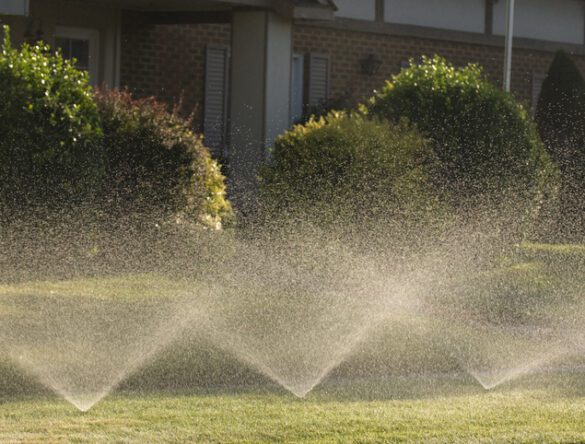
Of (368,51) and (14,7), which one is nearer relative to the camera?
(14,7)

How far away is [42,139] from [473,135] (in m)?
4.75

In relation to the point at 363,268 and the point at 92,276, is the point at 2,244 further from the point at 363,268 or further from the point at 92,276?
the point at 363,268

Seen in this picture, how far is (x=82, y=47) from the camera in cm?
1889

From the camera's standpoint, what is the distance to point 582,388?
8.27 metres

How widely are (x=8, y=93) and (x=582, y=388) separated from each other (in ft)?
21.2

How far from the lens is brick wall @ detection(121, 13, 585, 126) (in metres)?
19.3

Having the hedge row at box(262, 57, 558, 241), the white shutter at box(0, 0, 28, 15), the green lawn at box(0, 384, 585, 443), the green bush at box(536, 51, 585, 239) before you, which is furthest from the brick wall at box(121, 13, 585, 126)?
the green lawn at box(0, 384, 585, 443)

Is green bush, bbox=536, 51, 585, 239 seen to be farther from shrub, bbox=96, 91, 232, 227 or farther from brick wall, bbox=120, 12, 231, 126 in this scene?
shrub, bbox=96, 91, 232, 227

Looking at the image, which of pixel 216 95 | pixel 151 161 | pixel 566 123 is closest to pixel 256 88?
pixel 151 161

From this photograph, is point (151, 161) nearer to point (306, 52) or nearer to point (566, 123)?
point (306, 52)

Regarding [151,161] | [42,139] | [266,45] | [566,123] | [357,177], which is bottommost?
[357,177]

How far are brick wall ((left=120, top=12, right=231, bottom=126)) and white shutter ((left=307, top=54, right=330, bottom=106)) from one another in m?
1.75

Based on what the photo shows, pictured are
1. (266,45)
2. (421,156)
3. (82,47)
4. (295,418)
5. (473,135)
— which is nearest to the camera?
(295,418)

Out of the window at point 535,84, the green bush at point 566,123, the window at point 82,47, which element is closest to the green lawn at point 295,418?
the window at point 82,47
